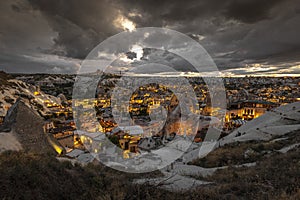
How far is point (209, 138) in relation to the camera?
867 inches

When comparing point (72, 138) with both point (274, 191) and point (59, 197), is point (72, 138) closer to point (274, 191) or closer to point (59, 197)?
point (59, 197)

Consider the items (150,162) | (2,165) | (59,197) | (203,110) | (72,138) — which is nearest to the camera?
(59,197)

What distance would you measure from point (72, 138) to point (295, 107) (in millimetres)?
28215

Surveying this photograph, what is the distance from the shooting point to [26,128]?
12.1 m

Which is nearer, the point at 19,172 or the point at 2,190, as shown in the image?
the point at 2,190

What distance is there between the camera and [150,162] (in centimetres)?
1088

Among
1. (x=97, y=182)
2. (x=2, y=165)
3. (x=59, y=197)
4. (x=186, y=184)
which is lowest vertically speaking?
(x=186, y=184)

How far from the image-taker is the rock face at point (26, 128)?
11.6 metres

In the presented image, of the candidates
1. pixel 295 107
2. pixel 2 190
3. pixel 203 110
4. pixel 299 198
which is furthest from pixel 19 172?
pixel 203 110

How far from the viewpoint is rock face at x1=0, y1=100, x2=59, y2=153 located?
38.0 ft

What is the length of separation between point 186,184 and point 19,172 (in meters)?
4.57

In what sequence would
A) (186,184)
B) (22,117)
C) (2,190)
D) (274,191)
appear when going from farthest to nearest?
1. (22,117)
2. (186,184)
3. (274,191)
4. (2,190)

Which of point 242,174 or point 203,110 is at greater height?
point 242,174

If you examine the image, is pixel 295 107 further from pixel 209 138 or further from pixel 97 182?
pixel 97 182
